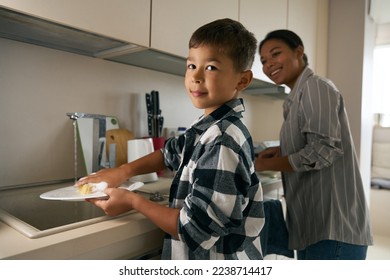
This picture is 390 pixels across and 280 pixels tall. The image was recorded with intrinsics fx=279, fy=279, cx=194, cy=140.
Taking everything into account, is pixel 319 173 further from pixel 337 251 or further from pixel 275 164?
pixel 337 251

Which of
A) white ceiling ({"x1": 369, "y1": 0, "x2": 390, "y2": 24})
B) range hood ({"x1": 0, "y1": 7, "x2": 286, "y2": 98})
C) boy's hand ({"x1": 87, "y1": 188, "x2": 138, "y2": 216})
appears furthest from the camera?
white ceiling ({"x1": 369, "y1": 0, "x2": 390, "y2": 24})

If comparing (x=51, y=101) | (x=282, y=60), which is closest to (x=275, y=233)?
(x=282, y=60)

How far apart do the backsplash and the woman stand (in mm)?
596

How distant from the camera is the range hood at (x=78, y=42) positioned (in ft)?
2.30

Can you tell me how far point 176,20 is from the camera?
915 millimetres

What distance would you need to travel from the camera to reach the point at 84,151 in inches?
38.1

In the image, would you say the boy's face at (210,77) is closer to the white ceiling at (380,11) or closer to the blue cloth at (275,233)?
the blue cloth at (275,233)

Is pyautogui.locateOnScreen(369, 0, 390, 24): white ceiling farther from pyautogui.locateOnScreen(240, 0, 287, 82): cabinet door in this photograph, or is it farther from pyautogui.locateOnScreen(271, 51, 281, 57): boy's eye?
pyautogui.locateOnScreen(271, 51, 281, 57): boy's eye

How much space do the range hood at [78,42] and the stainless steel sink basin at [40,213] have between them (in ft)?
1.49

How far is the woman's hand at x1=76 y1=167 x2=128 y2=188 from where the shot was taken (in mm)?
667

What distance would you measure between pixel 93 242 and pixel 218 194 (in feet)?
0.84

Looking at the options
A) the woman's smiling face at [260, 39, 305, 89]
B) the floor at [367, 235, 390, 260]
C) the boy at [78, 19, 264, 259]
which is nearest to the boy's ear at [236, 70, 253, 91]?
the boy at [78, 19, 264, 259]
